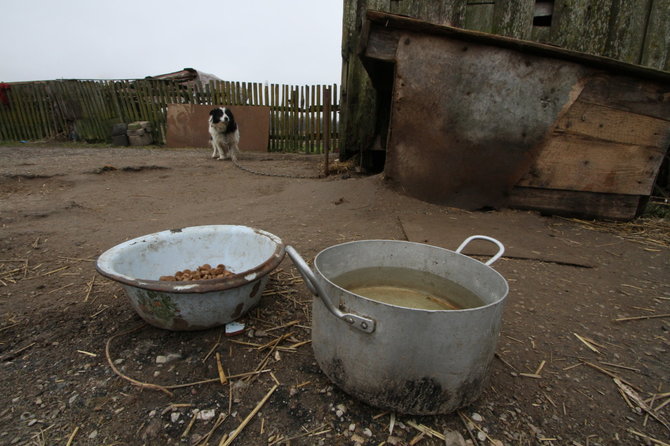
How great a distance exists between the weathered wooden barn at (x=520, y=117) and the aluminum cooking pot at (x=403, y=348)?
231cm

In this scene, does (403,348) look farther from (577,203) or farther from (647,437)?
(577,203)

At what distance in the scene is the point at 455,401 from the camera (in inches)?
42.8

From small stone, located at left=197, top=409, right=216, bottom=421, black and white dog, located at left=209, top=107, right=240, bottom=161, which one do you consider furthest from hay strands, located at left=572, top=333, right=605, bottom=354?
black and white dog, located at left=209, top=107, right=240, bottom=161

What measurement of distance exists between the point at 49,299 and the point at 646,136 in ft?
15.4

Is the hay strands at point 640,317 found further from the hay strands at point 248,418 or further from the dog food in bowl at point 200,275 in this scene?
the dog food in bowl at point 200,275

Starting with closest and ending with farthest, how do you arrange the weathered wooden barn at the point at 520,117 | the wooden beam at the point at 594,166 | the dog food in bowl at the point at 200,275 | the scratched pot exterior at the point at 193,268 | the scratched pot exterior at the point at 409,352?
the scratched pot exterior at the point at 409,352, the scratched pot exterior at the point at 193,268, the dog food in bowl at the point at 200,275, the weathered wooden barn at the point at 520,117, the wooden beam at the point at 594,166

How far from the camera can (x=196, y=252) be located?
202cm

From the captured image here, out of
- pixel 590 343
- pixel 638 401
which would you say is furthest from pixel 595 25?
Answer: pixel 638 401

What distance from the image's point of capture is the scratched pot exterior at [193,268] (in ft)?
4.62

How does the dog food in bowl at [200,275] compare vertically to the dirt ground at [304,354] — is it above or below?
above

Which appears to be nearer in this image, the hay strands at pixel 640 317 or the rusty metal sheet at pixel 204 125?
the hay strands at pixel 640 317

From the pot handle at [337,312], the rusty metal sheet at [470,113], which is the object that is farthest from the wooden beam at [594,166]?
the pot handle at [337,312]

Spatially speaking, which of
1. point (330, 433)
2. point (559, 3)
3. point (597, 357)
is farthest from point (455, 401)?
point (559, 3)

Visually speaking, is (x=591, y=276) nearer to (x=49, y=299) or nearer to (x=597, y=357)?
(x=597, y=357)
